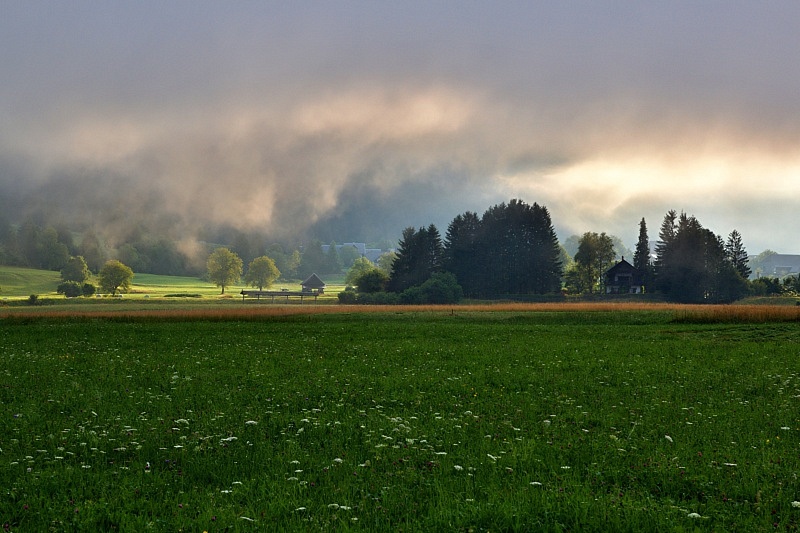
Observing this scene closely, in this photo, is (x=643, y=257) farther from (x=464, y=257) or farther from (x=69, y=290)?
(x=69, y=290)

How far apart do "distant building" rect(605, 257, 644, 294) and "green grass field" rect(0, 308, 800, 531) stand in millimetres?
121948

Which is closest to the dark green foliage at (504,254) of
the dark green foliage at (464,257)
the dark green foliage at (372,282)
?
the dark green foliage at (464,257)

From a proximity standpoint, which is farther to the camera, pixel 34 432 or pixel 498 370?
pixel 498 370

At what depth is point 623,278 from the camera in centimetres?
14525

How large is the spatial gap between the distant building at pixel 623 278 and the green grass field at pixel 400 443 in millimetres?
121948

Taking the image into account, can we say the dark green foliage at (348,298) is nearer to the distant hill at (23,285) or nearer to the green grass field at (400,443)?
the green grass field at (400,443)

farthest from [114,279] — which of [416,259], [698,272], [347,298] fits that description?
[698,272]

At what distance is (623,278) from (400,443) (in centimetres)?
14533

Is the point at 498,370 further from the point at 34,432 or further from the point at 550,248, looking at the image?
the point at 550,248

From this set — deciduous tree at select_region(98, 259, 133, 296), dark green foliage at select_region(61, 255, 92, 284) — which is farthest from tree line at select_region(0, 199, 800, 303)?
dark green foliage at select_region(61, 255, 92, 284)

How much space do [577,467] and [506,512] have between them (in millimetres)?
3099

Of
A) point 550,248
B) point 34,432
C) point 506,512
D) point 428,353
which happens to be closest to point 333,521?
point 506,512

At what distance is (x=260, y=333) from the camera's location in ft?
148

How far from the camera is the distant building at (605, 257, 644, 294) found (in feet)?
469
